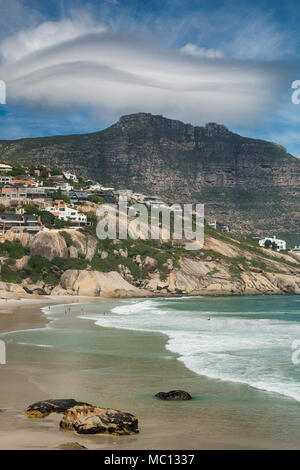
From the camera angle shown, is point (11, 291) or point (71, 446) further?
point (11, 291)

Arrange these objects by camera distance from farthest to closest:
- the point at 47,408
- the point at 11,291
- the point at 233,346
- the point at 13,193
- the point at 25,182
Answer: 1. the point at 25,182
2. the point at 13,193
3. the point at 11,291
4. the point at 233,346
5. the point at 47,408

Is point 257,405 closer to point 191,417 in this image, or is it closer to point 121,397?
point 191,417

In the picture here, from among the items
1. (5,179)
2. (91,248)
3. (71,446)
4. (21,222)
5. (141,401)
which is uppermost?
(5,179)

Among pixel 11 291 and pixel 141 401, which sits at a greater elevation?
pixel 141 401

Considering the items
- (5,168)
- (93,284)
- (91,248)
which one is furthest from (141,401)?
(5,168)

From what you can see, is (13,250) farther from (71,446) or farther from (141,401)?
(71,446)

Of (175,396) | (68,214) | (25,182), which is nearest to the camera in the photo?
(175,396)

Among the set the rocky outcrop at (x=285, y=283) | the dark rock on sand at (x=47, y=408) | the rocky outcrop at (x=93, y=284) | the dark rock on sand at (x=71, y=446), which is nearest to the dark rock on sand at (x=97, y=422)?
the dark rock on sand at (x=47, y=408)

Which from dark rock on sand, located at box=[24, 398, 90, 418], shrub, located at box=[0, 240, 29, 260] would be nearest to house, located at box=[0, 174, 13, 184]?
shrub, located at box=[0, 240, 29, 260]

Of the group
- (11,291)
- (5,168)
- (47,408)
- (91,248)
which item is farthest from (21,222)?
(47,408)
